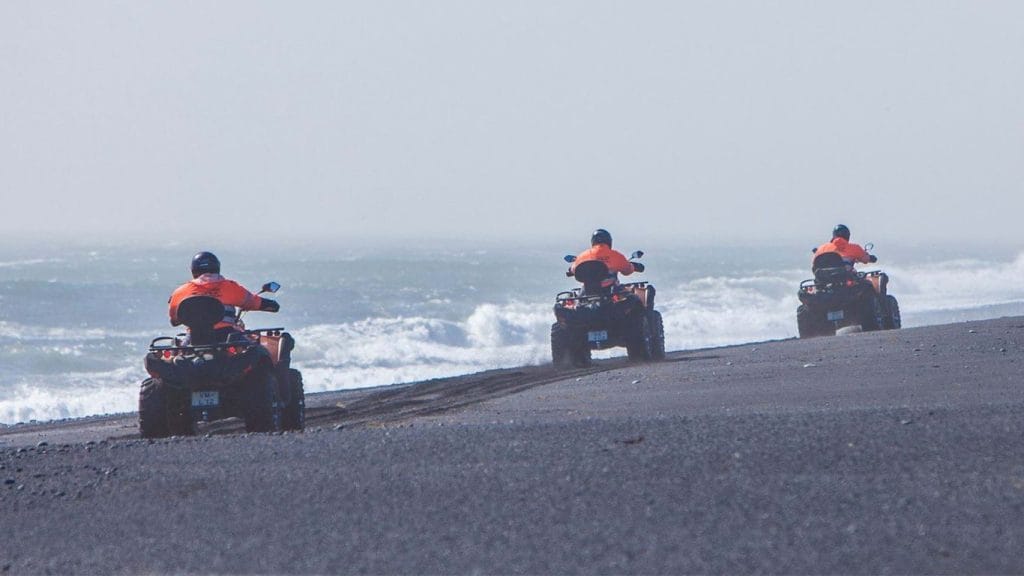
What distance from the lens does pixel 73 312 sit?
43.7 metres

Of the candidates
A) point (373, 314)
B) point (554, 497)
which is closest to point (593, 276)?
point (554, 497)

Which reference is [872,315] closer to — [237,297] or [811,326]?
[811,326]

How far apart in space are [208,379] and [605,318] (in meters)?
7.48

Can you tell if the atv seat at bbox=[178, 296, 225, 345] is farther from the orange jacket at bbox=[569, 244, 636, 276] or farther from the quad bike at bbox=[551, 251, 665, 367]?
the orange jacket at bbox=[569, 244, 636, 276]

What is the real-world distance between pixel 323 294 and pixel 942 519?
160 feet

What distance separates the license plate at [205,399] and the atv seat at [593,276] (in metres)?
7.17

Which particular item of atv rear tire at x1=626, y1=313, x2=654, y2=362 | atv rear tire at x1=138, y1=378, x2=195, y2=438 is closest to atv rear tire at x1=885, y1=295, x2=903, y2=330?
atv rear tire at x1=626, y1=313, x2=654, y2=362

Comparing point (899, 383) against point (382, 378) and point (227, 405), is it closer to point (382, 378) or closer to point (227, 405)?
point (227, 405)

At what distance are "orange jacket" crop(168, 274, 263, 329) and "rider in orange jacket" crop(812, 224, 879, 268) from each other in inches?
469

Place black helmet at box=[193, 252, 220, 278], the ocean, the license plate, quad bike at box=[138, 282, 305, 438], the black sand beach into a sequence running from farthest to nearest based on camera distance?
the ocean, black helmet at box=[193, 252, 220, 278], the license plate, quad bike at box=[138, 282, 305, 438], the black sand beach

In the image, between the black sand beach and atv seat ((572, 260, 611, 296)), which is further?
atv seat ((572, 260, 611, 296))

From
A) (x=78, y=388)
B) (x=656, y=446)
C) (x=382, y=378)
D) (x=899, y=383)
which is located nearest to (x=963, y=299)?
(x=382, y=378)

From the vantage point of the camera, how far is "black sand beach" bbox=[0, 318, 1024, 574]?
19.5 feet

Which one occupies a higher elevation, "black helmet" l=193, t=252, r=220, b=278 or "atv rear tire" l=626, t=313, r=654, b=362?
"black helmet" l=193, t=252, r=220, b=278
